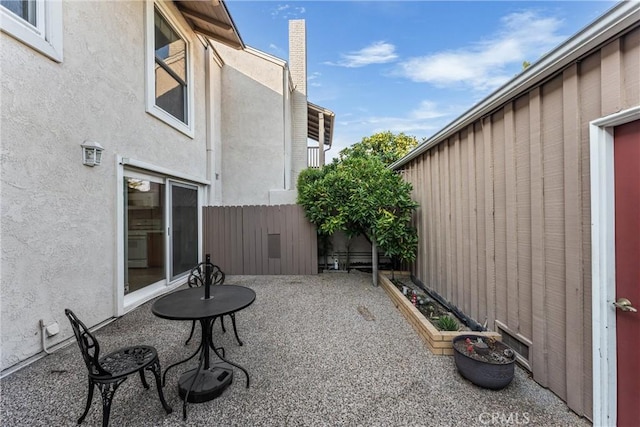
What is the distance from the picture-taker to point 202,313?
6.97ft

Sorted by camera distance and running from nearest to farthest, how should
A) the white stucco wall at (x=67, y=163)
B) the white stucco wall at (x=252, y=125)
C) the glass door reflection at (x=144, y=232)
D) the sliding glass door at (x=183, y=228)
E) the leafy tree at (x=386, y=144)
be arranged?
the white stucco wall at (x=67, y=163) < the glass door reflection at (x=144, y=232) < the sliding glass door at (x=183, y=228) < the white stucco wall at (x=252, y=125) < the leafy tree at (x=386, y=144)

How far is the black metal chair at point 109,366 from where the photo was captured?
179cm

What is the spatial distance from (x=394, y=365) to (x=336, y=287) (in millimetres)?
3012

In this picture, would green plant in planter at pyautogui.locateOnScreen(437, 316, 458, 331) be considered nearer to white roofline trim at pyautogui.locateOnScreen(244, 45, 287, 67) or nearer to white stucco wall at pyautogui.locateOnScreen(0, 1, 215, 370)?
white stucco wall at pyautogui.locateOnScreen(0, 1, 215, 370)

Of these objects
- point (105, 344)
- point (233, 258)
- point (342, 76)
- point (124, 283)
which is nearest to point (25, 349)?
point (105, 344)

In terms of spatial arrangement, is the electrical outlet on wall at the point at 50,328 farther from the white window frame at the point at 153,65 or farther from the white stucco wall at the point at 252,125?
the white stucco wall at the point at 252,125

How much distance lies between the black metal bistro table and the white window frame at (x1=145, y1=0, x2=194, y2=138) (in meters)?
3.87

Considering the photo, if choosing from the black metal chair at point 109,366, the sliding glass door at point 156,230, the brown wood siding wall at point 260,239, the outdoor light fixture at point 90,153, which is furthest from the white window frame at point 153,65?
the black metal chair at point 109,366

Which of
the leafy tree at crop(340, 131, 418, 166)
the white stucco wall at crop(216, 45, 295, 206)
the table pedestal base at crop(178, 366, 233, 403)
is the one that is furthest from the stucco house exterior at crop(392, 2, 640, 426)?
the leafy tree at crop(340, 131, 418, 166)

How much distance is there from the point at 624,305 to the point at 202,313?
9.76 ft

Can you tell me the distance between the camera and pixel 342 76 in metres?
10.1

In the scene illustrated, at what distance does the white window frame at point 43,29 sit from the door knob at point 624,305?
5.62 metres

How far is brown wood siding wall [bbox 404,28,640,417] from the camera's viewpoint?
194cm

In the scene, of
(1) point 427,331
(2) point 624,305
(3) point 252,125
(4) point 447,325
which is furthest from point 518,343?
(3) point 252,125
